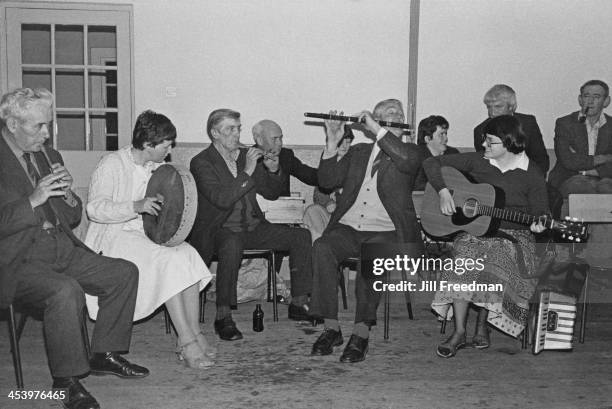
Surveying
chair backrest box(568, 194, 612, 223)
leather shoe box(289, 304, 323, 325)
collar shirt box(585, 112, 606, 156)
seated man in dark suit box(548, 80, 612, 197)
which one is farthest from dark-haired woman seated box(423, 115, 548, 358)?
collar shirt box(585, 112, 606, 156)

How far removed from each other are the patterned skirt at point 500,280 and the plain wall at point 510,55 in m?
2.35

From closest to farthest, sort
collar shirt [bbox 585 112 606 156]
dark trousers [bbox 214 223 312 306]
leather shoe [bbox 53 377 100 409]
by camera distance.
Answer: leather shoe [bbox 53 377 100 409] → dark trousers [bbox 214 223 312 306] → collar shirt [bbox 585 112 606 156]

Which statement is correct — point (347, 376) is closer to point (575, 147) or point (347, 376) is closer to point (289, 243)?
point (289, 243)

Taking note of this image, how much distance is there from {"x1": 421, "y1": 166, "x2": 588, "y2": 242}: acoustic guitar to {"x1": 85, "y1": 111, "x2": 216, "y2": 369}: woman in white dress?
144 centimetres

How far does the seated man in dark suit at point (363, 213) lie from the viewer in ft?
12.6

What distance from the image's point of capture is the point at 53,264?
3.24 m

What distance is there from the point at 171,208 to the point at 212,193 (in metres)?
0.66

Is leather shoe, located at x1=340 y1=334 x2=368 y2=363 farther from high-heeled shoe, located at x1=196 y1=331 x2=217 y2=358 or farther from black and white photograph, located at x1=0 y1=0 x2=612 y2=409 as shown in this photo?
high-heeled shoe, located at x1=196 y1=331 x2=217 y2=358

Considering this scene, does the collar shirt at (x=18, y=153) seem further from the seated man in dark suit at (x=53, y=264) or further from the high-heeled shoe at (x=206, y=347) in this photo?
the high-heeled shoe at (x=206, y=347)

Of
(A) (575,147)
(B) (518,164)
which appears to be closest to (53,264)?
(B) (518,164)

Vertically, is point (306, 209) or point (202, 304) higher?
point (306, 209)

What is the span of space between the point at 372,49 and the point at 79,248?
132 inches

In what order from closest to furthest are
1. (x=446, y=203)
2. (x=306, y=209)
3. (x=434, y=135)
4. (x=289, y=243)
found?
(x=446, y=203), (x=289, y=243), (x=306, y=209), (x=434, y=135)

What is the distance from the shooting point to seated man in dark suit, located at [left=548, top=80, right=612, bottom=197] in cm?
541
